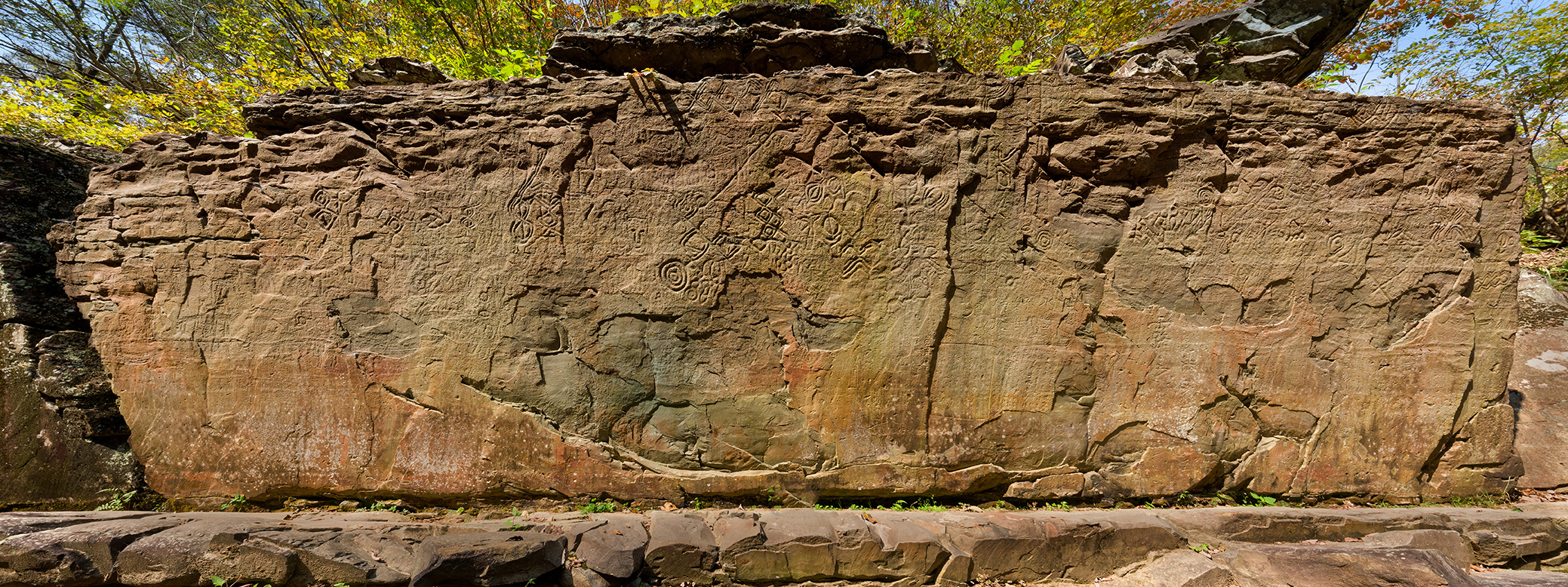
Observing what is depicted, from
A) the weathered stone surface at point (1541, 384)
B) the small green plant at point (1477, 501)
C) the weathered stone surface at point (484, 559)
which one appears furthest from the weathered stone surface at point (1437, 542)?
the weathered stone surface at point (484, 559)

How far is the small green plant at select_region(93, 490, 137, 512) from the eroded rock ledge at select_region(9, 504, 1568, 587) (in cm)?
22

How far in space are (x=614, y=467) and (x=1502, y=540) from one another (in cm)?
505

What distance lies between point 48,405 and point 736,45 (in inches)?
176

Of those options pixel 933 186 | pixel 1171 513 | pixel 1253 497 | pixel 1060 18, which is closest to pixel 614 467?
pixel 933 186

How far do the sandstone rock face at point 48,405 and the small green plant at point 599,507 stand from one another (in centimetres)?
258

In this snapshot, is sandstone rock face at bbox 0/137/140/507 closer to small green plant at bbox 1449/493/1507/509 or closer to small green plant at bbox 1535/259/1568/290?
small green plant at bbox 1449/493/1507/509

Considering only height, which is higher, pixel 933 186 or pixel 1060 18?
pixel 1060 18

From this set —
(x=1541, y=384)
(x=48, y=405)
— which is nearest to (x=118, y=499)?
(x=48, y=405)

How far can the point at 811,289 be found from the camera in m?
3.08

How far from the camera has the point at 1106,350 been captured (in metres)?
3.17

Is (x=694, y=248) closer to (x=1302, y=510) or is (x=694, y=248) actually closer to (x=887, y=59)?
(x=887, y=59)

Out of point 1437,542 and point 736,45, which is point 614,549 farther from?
point 1437,542

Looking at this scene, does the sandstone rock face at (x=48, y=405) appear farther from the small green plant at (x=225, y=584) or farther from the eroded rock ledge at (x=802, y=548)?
the small green plant at (x=225, y=584)

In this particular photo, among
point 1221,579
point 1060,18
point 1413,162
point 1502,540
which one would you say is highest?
point 1060,18
